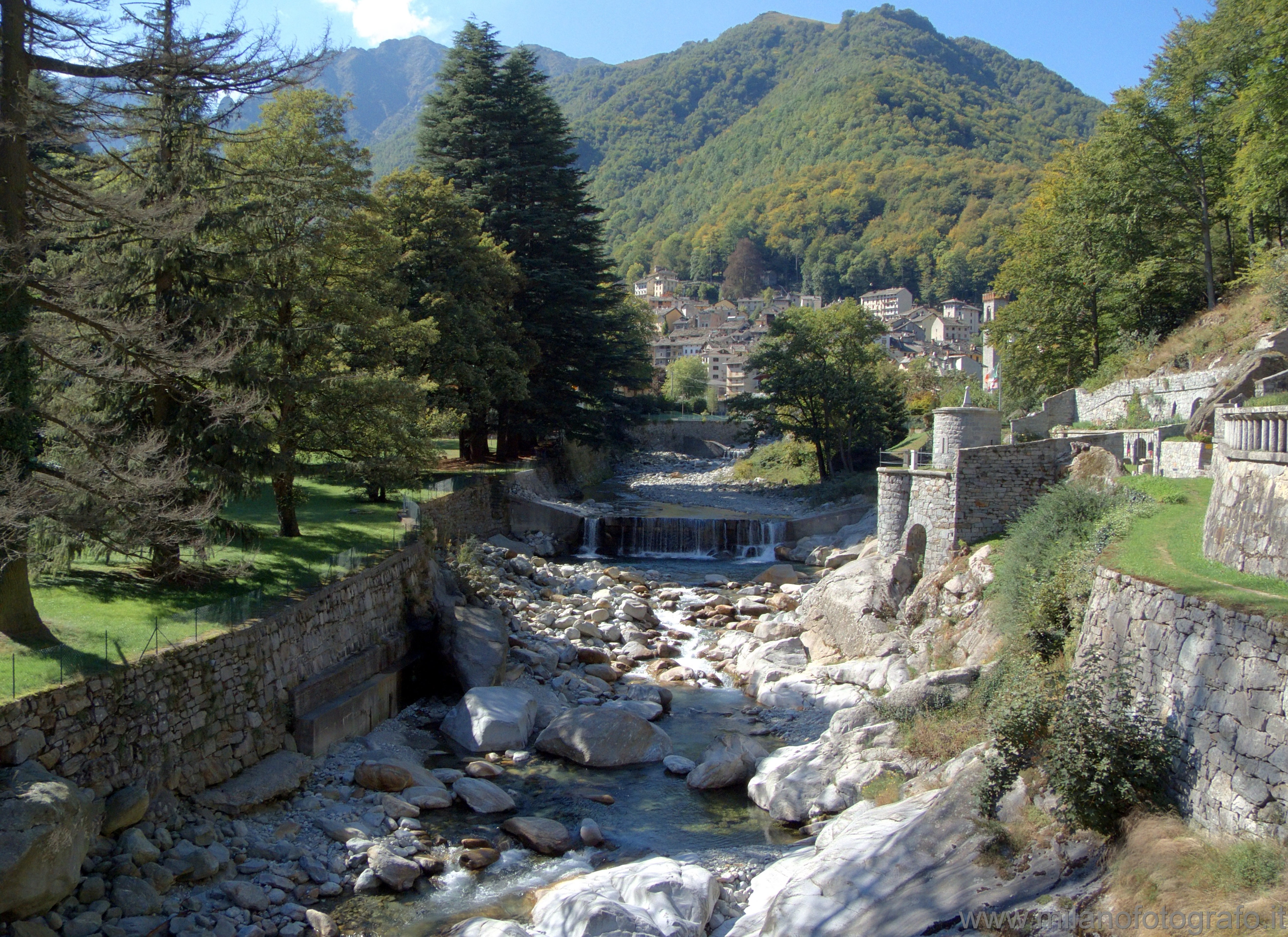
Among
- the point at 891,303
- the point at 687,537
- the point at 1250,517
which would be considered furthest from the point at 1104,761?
the point at 891,303

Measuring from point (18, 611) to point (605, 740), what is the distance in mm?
7994

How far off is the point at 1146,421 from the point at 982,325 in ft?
53.8

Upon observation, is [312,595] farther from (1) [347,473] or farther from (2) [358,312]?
(2) [358,312]

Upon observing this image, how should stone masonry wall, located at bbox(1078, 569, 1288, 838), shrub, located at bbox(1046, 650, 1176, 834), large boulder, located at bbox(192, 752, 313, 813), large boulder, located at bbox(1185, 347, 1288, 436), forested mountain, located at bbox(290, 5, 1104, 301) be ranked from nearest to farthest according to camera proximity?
stone masonry wall, located at bbox(1078, 569, 1288, 838), shrub, located at bbox(1046, 650, 1176, 834), large boulder, located at bbox(192, 752, 313, 813), large boulder, located at bbox(1185, 347, 1288, 436), forested mountain, located at bbox(290, 5, 1104, 301)

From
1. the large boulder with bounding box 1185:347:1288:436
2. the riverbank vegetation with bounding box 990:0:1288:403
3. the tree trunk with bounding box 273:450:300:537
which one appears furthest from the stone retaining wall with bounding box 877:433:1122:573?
the tree trunk with bounding box 273:450:300:537

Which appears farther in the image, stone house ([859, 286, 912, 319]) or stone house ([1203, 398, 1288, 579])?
stone house ([859, 286, 912, 319])

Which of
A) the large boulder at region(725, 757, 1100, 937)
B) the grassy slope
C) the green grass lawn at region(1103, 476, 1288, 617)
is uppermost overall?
the grassy slope

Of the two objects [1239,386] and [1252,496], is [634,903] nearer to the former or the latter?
[1252,496]

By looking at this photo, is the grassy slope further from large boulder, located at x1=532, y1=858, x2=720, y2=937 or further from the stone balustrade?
large boulder, located at x1=532, y1=858, x2=720, y2=937

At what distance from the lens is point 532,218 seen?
34969mm

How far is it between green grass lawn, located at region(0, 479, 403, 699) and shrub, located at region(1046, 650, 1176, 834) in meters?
10.3

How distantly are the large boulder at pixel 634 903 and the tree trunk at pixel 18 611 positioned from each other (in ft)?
22.1

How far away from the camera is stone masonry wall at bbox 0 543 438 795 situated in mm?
9062

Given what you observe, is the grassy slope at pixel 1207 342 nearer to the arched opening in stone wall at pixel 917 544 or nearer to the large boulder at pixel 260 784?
the arched opening in stone wall at pixel 917 544
